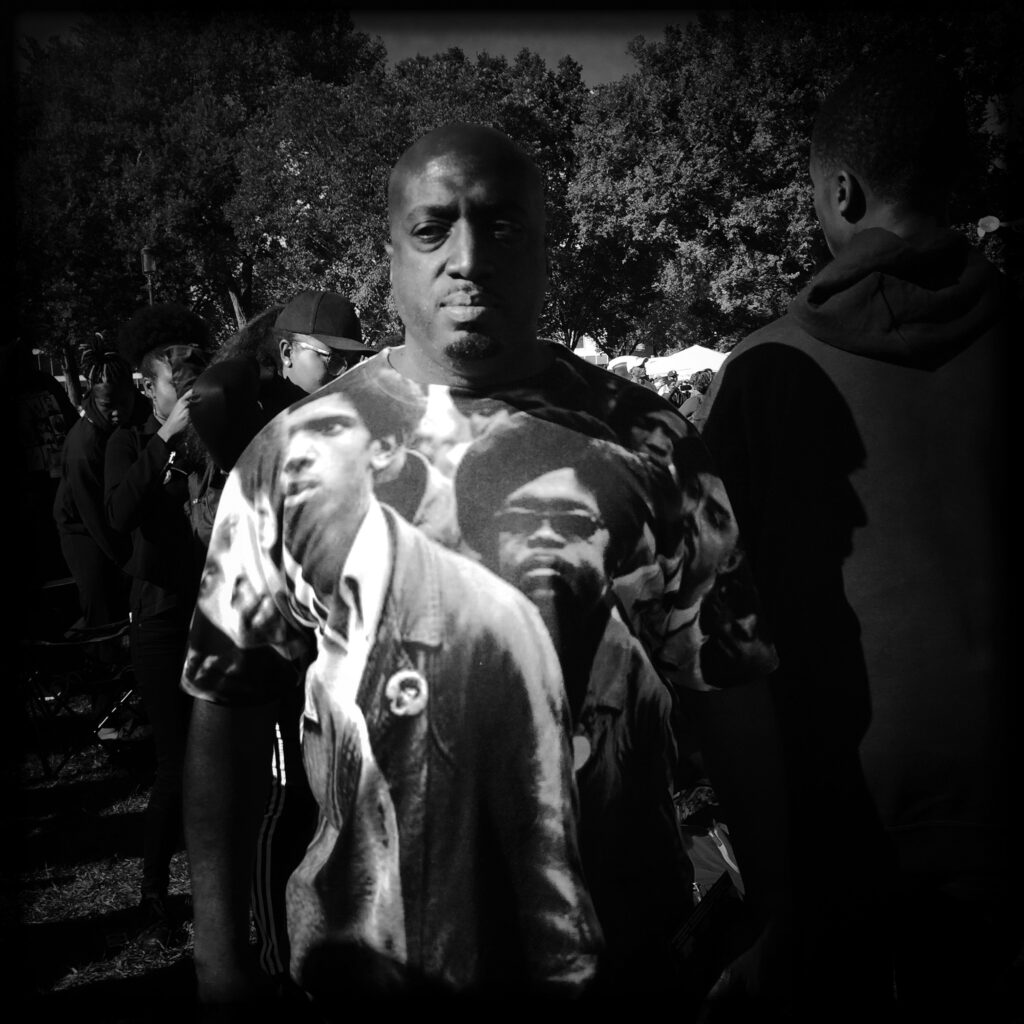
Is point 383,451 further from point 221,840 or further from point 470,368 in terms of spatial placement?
point 221,840

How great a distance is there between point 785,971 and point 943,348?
3.86 ft

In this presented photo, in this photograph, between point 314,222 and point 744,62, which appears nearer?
point 744,62

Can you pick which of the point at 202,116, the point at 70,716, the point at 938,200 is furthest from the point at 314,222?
the point at 938,200

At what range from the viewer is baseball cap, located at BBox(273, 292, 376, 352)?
3.79 m

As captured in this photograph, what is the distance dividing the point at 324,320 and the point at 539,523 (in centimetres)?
242

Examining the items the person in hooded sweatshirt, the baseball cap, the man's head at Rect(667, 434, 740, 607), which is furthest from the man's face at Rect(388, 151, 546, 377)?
the baseball cap

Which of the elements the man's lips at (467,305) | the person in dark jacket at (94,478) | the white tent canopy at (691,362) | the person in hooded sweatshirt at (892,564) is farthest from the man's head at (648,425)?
the white tent canopy at (691,362)

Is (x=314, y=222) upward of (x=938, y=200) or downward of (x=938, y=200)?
upward

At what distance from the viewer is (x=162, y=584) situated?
415 centimetres

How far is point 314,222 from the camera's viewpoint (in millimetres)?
30094

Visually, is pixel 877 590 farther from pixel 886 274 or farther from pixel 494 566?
pixel 494 566

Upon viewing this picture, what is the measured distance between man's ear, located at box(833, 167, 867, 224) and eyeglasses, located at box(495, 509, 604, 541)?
3.35 feet

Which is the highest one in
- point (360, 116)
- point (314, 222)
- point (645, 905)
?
point (360, 116)

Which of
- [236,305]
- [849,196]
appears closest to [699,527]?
[849,196]
